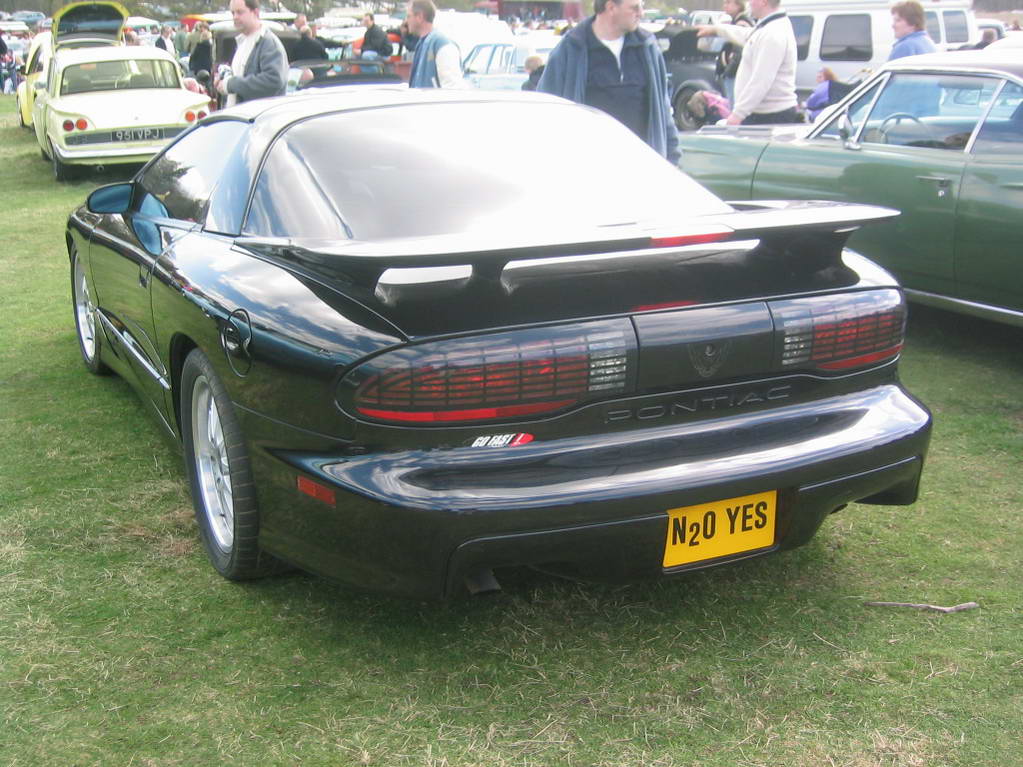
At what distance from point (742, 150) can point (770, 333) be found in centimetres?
386

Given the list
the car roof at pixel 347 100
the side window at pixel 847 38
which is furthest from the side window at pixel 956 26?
the car roof at pixel 347 100

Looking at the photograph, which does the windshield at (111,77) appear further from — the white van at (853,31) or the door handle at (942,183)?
the door handle at (942,183)

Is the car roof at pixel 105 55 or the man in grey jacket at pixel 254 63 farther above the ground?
the man in grey jacket at pixel 254 63

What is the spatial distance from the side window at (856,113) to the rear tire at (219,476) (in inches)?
156

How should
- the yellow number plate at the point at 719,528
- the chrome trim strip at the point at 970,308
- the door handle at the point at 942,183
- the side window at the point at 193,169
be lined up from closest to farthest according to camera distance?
the yellow number plate at the point at 719,528, the side window at the point at 193,169, the chrome trim strip at the point at 970,308, the door handle at the point at 942,183

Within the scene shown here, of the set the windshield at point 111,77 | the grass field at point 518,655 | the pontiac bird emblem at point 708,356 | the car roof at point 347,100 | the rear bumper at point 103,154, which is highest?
the car roof at point 347,100

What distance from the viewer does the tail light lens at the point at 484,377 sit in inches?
93.7

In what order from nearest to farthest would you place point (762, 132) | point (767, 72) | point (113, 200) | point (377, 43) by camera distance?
point (113, 200), point (762, 132), point (767, 72), point (377, 43)

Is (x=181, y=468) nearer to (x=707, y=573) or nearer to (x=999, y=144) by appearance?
(x=707, y=573)

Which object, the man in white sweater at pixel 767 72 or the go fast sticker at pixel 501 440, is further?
the man in white sweater at pixel 767 72

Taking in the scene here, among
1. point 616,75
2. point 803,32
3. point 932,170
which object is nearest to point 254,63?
point 616,75

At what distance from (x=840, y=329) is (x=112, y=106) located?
10796 mm

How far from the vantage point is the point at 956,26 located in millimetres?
16266

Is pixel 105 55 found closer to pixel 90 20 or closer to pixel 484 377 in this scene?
pixel 90 20
